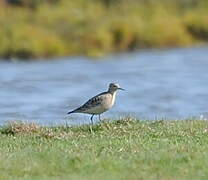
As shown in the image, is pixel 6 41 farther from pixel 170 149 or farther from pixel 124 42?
pixel 170 149

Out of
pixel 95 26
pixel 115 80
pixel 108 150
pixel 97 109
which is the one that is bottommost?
pixel 108 150

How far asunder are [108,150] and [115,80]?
18.0 meters

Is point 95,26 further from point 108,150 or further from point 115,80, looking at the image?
point 108,150

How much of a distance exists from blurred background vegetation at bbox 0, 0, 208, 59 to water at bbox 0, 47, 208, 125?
50.3 inches

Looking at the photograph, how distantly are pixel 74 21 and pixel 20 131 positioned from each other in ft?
91.0

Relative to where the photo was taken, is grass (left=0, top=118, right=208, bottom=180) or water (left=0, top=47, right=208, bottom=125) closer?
grass (left=0, top=118, right=208, bottom=180)

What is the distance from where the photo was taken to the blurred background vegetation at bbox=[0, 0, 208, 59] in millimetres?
37125

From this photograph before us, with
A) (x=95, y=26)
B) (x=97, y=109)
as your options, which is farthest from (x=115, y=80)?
(x=97, y=109)

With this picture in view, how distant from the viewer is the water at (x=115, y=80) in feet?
71.1

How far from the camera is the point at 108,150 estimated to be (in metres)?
11.6

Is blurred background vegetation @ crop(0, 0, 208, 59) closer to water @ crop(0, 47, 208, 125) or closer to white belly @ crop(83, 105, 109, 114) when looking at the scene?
water @ crop(0, 47, 208, 125)

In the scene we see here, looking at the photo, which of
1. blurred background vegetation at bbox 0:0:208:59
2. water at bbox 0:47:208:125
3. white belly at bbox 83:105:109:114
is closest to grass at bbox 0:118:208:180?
white belly at bbox 83:105:109:114

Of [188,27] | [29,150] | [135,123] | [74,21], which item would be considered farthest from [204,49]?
[29,150]

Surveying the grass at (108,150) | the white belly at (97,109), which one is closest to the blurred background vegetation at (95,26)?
the white belly at (97,109)
